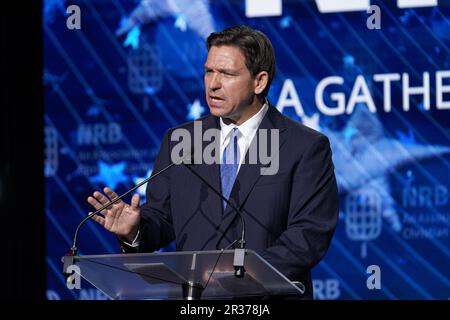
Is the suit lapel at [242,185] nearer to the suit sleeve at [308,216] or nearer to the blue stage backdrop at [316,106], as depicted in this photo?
the suit sleeve at [308,216]

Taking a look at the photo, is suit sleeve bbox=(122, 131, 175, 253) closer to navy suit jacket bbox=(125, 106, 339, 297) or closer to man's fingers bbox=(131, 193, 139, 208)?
navy suit jacket bbox=(125, 106, 339, 297)

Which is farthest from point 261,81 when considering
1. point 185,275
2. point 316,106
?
point 316,106

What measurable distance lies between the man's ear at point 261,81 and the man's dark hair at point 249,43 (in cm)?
1

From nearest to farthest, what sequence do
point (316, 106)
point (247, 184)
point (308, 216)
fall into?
point (308, 216) → point (247, 184) → point (316, 106)

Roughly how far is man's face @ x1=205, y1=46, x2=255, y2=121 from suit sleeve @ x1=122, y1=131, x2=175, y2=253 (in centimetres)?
28

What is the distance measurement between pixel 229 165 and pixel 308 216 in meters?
0.35

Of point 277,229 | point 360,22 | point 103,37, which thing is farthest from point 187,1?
point 277,229

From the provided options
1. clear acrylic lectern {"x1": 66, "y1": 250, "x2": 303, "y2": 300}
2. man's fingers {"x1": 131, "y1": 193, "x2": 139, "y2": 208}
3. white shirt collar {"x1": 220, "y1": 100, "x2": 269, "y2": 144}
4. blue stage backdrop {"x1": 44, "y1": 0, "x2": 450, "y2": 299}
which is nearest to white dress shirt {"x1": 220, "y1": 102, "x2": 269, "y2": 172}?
white shirt collar {"x1": 220, "y1": 100, "x2": 269, "y2": 144}

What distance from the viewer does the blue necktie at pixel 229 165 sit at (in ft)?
10.3

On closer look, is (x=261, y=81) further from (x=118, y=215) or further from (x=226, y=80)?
(x=118, y=215)

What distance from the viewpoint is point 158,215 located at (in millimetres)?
3230

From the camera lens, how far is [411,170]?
4633 mm

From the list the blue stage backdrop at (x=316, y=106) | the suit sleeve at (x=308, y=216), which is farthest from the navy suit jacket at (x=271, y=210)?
the blue stage backdrop at (x=316, y=106)
